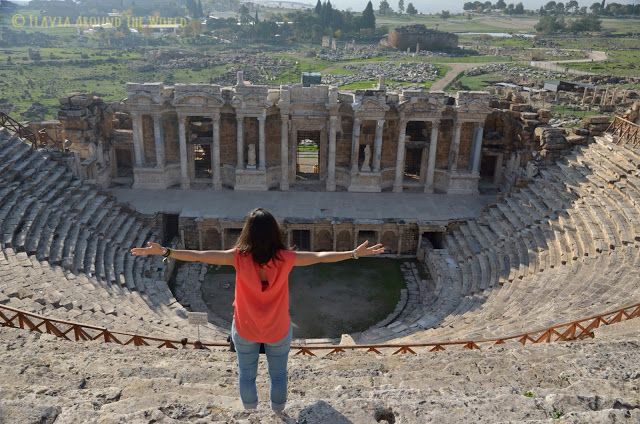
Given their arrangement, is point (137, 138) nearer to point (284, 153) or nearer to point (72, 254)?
point (284, 153)

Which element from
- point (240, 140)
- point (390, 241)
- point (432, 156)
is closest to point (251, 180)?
point (240, 140)

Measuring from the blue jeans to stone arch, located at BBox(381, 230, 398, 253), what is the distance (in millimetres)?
15832

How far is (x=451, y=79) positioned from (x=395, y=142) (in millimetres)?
43474

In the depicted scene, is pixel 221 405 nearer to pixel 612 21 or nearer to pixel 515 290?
pixel 515 290

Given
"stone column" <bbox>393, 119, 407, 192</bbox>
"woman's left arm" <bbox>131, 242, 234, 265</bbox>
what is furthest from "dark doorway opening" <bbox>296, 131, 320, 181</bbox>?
"woman's left arm" <bbox>131, 242, 234, 265</bbox>

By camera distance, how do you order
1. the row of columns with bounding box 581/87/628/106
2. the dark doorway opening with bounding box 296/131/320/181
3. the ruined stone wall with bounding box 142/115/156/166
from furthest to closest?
the row of columns with bounding box 581/87/628/106, the dark doorway opening with bounding box 296/131/320/181, the ruined stone wall with bounding box 142/115/156/166

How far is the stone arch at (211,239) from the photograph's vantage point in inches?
851

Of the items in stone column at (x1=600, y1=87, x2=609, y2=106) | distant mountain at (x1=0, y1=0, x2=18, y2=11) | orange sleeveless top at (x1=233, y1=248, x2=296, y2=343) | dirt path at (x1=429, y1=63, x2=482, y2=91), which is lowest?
dirt path at (x1=429, y1=63, x2=482, y2=91)

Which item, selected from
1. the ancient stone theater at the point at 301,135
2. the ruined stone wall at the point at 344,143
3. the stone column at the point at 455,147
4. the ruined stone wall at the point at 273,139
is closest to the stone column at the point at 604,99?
the ancient stone theater at the point at 301,135

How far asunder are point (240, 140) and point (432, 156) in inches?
Answer: 323

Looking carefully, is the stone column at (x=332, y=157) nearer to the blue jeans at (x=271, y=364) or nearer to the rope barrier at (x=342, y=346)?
the rope barrier at (x=342, y=346)

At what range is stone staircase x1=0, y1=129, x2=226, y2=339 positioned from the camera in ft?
41.5

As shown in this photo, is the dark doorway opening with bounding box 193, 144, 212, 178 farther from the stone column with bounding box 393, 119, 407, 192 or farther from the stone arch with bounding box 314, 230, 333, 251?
the stone column with bounding box 393, 119, 407, 192

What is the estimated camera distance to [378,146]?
78.1 feet
